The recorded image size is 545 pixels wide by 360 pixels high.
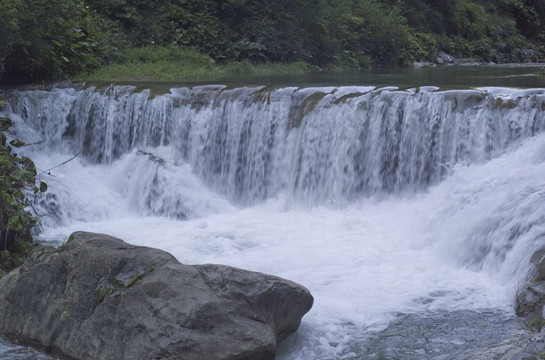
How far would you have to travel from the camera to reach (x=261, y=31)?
2255 centimetres

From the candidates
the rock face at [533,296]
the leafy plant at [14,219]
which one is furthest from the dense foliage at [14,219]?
the rock face at [533,296]

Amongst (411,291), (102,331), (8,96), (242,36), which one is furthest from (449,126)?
(242,36)

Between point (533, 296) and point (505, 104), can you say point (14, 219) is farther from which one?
point (505, 104)

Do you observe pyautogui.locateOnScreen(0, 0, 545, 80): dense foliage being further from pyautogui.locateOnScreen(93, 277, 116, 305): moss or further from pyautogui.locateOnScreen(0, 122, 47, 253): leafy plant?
pyautogui.locateOnScreen(93, 277, 116, 305): moss

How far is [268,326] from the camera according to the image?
20.6 ft

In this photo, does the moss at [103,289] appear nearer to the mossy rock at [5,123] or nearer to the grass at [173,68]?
the mossy rock at [5,123]

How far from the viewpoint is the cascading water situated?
738 cm

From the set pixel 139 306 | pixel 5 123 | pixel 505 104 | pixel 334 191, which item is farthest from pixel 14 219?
pixel 505 104

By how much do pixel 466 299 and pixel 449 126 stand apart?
4097mm

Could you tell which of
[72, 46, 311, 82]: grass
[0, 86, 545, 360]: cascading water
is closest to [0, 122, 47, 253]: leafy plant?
[0, 86, 545, 360]: cascading water

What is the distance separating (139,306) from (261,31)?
681 inches

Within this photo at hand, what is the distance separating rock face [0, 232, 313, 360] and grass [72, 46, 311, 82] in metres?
9.64

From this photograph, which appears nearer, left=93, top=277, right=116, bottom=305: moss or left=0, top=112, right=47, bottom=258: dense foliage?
left=93, top=277, right=116, bottom=305: moss

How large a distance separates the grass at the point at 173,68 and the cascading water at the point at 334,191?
3.29m
